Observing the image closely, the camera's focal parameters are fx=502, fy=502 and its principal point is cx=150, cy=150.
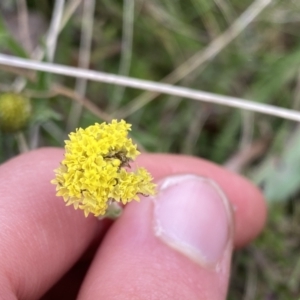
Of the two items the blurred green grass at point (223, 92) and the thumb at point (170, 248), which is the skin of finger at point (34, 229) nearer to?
the thumb at point (170, 248)

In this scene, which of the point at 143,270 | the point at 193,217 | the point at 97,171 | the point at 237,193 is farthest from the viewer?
the point at 237,193

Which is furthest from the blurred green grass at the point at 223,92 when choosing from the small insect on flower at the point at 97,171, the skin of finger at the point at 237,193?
the small insect on flower at the point at 97,171

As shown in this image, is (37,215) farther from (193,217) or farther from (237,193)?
(237,193)

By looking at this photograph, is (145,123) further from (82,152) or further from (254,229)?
(82,152)

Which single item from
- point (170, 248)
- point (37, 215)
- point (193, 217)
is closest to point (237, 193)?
point (193, 217)

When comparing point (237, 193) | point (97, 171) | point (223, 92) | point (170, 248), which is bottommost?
point (237, 193)

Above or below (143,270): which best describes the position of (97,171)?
above

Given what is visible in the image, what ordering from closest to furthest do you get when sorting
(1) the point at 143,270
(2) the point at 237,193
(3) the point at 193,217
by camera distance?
(1) the point at 143,270, (3) the point at 193,217, (2) the point at 237,193

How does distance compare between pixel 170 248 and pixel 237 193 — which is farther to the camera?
pixel 237 193
